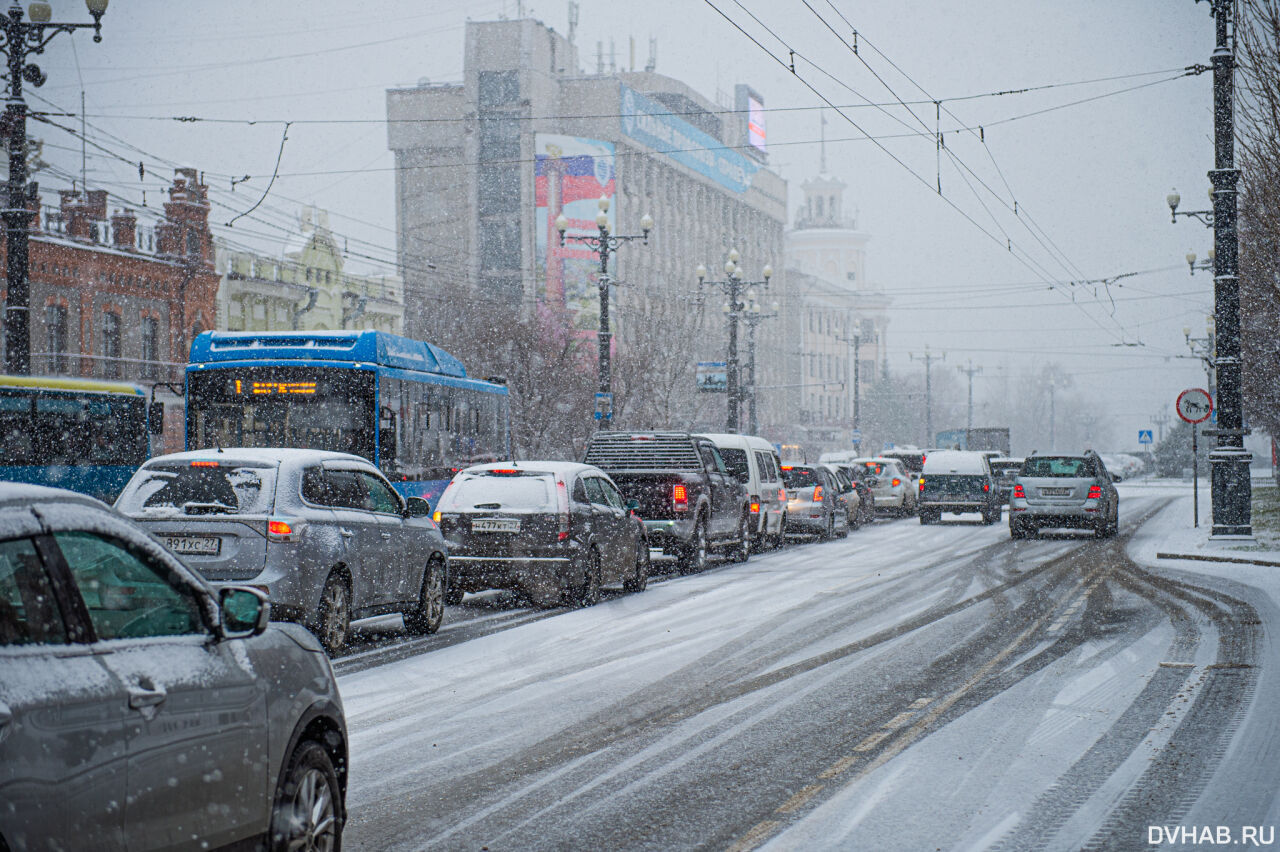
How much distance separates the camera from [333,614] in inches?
467

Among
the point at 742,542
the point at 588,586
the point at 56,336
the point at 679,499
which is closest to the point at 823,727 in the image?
the point at 588,586

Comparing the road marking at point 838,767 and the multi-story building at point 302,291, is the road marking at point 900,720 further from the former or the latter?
the multi-story building at point 302,291

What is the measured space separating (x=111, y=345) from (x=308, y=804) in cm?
4398

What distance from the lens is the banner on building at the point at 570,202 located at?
8706cm

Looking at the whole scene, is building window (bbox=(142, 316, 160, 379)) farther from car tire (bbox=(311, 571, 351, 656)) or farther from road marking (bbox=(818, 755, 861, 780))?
road marking (bbox=(818, 755, 861, 780))

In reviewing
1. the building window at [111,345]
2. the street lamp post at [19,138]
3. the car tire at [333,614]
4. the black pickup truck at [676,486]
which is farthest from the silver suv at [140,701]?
the building window at [111,345]

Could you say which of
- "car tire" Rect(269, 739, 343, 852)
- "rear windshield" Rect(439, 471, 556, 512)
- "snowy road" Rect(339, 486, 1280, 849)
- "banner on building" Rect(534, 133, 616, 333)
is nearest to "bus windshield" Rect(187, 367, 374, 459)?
"rear windshield" Rect(439, 471, 556, 512)

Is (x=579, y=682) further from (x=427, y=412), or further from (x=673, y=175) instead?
(x=673, y=175)

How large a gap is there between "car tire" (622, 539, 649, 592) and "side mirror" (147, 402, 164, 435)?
11.8 meters

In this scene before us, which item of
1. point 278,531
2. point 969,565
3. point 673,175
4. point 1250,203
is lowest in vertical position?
point 969,565

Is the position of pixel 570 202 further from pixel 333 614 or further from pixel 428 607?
pixel 333 614

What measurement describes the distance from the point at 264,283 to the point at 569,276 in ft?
112

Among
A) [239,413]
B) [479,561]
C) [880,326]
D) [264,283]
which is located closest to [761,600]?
[479,561]

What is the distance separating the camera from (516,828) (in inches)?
249
